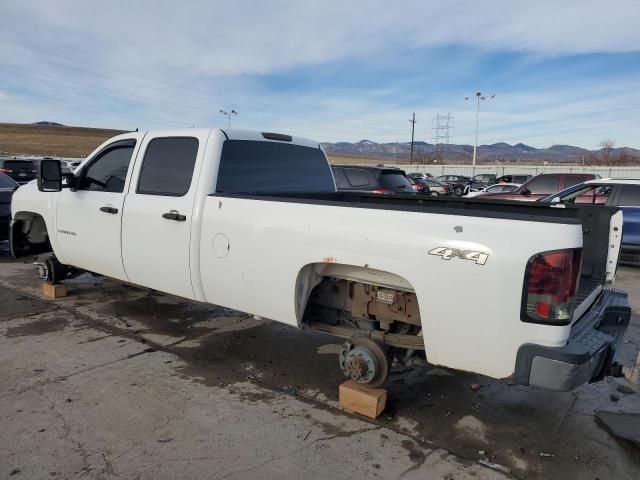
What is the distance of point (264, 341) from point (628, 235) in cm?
764

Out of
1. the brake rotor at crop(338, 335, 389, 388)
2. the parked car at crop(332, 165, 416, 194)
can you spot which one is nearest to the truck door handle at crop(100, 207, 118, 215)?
the brake rotor at crop(338, 335, 389, 388)

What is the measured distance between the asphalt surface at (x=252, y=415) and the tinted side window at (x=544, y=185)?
9614 mm

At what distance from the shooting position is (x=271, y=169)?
15.4ft

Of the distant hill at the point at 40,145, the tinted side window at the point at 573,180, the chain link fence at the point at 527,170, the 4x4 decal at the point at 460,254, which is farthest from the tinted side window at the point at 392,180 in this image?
the distant hill at the point at 40,145

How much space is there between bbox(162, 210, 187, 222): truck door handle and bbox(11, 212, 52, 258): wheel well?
9.98ft

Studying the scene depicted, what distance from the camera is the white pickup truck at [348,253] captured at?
2.66m

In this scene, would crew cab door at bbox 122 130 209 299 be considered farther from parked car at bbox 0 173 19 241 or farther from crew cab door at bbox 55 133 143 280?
parked car at bbox 0 173 19 241

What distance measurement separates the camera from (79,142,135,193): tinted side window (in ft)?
16.3

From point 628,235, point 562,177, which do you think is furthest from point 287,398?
point 562,177

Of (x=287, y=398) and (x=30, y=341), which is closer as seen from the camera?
(x=287, y=398)

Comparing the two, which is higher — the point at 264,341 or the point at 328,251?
the point at 328,251

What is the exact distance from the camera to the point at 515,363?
108 inches

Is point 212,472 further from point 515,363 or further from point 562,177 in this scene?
point 562,177

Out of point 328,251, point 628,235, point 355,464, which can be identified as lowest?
point 355,464
